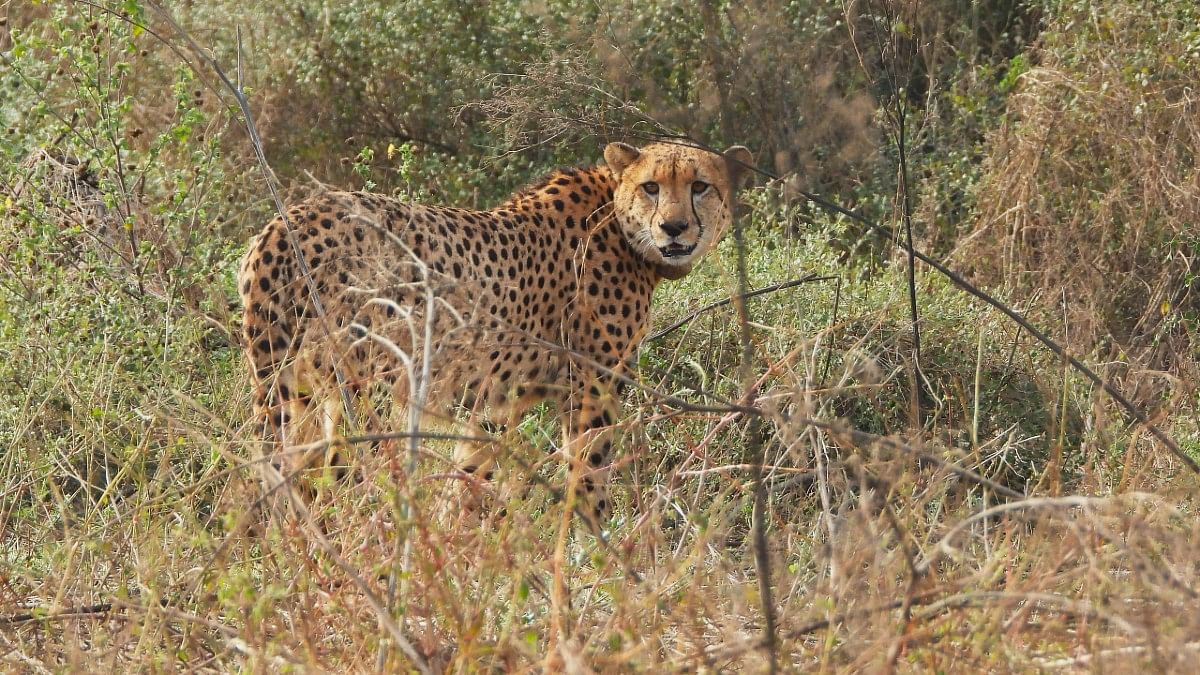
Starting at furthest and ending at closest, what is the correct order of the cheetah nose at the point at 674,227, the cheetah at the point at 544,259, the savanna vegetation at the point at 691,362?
the cheetah nose at the point at 674,227 < the cheetah at the point at 544,259 < the savanna vegetation at the point at 691,362

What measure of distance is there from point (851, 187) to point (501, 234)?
295cm

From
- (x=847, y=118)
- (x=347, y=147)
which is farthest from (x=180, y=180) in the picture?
(x=347, y=147)

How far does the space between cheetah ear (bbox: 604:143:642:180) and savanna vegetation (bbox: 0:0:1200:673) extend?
0.15 metres

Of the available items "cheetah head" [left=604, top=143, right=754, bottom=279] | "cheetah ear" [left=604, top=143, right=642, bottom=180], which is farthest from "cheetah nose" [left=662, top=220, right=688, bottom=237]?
"cheetah ear" [left=604, top=143, right=642, bottom=180]

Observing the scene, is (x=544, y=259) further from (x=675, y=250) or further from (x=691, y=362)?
(x=691, y=362)

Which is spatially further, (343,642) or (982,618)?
(343,642)

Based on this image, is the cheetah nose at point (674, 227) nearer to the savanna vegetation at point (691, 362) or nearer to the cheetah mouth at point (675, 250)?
the cheetah mouth at point (675, 250)

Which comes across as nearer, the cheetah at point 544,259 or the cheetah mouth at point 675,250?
the cheetah at point 544,259

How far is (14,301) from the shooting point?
4.88 meters

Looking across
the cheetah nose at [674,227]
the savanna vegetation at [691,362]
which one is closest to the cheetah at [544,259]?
the cheetah nose at [674,227]

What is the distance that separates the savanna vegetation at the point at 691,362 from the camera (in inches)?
98.7

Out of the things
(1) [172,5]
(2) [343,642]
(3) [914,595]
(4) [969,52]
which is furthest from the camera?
(1) [172,5]

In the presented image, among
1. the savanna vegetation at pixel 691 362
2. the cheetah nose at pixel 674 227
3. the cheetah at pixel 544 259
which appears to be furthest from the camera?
the cheetah nose at pixel 674 227

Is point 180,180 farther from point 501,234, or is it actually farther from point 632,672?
point 632,672
